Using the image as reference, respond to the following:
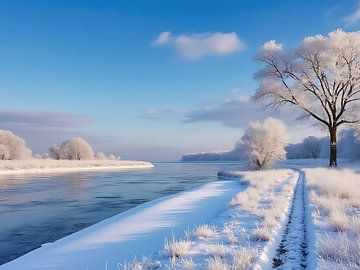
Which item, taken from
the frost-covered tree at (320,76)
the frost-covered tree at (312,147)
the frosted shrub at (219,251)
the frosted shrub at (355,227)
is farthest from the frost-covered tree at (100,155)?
the frosted shrub at (219,251)

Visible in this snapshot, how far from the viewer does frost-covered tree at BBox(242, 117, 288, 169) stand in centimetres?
4034

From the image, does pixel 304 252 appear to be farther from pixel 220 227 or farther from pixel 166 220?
pixel 166 220

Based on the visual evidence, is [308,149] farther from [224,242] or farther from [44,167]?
[224,242]

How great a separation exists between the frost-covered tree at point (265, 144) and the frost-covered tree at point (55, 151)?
8024 centimetres

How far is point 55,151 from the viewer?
112562 millimetres

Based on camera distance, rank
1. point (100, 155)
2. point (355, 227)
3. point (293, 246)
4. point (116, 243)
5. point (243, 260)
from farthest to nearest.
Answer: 1. point (100, 155)
2. point (116, 243)
3. point (355, 227)
4. point (293, 246)
5. point (243, 260)

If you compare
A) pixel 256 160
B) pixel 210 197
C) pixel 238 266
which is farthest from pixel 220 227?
pixel 256 160

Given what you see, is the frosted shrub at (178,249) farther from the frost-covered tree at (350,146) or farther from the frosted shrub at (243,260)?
the frost-covered tree at (350,146)

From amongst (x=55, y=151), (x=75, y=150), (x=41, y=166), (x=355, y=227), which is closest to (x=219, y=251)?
(x=355, y=227)

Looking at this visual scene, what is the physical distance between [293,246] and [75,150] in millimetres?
103982

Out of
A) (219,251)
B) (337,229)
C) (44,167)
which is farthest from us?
(44,167)

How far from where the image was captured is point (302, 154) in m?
126

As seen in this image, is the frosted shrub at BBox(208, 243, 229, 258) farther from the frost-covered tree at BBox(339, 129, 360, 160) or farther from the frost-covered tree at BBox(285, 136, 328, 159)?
the frost-covered tree at BBox(285, 136, 328, 159)

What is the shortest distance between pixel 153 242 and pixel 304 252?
294cm
